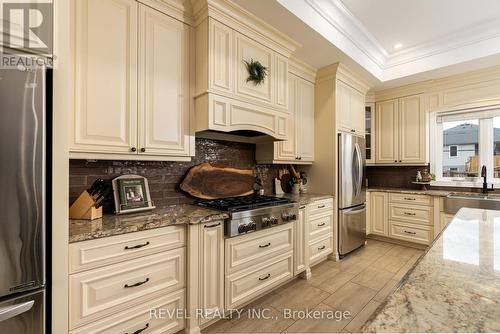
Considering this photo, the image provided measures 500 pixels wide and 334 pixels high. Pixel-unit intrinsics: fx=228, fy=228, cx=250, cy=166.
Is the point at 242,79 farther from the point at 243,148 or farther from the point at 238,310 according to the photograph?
the point at 238,310

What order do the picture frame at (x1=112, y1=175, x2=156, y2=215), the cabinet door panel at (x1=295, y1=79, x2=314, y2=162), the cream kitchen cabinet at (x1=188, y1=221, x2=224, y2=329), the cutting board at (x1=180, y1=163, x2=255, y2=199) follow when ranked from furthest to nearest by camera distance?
the cabinet door panel at (x1=295, y1=79, x2=314, y2=162) → the cutting board at (x1=180, y1=163, x2=255, y2=199) → the picture frame at (x1=112, y1=175, x2=156, y2=215) → the cream kitchen cabinet at (x1=188, y1=221, x2=224, y2=329)

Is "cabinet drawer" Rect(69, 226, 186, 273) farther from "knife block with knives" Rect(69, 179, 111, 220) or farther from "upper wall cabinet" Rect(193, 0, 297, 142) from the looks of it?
"upper wall cabinet" Rect(193, 0, 297, 142)

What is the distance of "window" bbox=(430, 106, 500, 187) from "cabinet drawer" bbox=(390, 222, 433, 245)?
35.1 inches

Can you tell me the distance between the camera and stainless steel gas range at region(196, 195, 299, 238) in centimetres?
181

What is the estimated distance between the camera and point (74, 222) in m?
1.45

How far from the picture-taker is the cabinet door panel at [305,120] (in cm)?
305

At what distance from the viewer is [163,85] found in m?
1.87

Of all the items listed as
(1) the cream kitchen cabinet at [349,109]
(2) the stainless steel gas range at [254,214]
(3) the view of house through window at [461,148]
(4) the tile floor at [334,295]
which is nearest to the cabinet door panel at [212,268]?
(2) the stainless steel gas range at [254,214]

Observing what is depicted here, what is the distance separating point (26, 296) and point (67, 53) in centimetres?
113

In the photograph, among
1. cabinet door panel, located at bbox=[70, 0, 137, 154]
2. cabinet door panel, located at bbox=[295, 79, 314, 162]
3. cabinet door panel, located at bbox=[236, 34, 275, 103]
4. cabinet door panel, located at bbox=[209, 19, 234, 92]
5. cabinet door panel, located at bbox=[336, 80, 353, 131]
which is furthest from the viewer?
cabinet door panel, located at bbox=[336, 80, 353, 131]

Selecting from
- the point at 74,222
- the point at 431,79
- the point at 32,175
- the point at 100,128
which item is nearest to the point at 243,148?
the point at 100,128

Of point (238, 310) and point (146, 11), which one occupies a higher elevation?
point (146, 11)

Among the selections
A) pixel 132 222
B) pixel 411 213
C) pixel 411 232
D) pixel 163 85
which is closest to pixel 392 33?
pixel 411 213

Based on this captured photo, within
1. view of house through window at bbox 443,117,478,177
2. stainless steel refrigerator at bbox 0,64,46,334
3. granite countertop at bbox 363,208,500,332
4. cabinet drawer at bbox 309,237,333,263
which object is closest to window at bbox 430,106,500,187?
view of house through window at bbox 443,117,478,177
